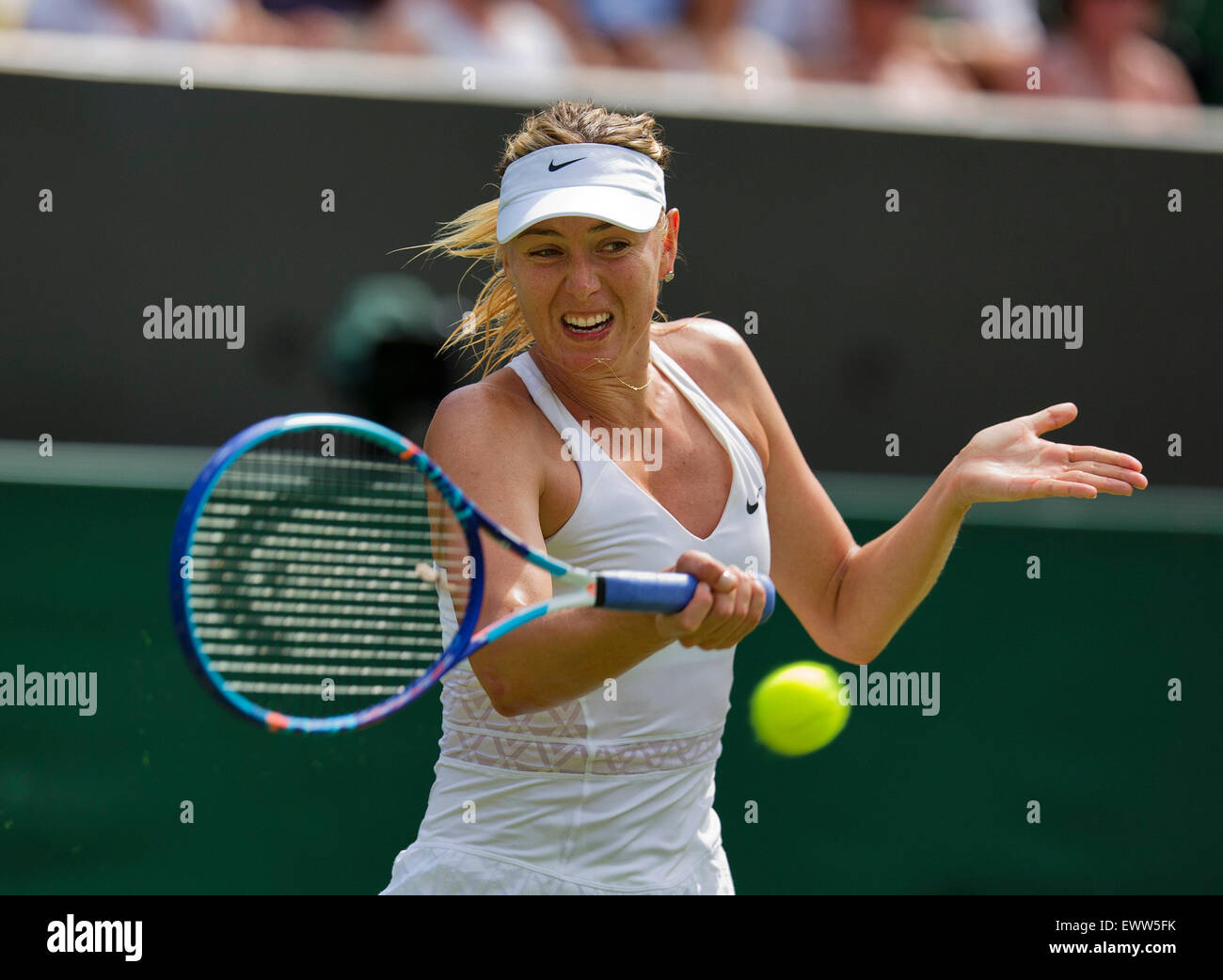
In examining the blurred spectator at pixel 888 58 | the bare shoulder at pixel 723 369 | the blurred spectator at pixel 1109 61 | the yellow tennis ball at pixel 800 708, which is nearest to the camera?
the bare shoulder at pixel 723 369

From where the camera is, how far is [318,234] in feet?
14.9

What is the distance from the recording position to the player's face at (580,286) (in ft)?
7.39

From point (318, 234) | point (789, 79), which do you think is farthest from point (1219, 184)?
point (318, 234)

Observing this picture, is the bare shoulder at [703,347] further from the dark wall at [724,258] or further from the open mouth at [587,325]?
the dark wall at [724,258]

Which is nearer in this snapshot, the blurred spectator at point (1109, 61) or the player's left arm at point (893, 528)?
the player's left arm at point (893, 528)

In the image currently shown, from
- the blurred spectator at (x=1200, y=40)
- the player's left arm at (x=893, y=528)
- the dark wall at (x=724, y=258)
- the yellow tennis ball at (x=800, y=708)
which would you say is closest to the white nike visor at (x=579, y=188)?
the player's left arm at (x=893, y=528)

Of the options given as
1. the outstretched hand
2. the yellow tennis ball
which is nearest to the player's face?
the outstretched hand

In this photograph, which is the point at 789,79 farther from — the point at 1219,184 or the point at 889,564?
the point at 889,564

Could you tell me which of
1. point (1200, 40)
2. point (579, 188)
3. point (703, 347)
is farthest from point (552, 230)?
point (1200, 40)

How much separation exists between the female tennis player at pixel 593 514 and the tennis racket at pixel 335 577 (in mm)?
61

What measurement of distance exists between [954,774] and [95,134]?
3.02 m

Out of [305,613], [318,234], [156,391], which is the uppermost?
[318,234]

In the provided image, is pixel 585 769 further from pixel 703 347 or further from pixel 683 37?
pixel 683 37

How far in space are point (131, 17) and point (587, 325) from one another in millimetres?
2823
